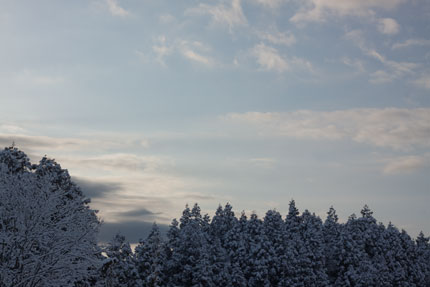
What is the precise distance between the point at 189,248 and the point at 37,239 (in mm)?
34897

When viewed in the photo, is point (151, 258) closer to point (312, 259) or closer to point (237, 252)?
point (237, 252)

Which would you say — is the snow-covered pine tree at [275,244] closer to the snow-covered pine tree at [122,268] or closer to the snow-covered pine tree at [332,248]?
the snow-covered pine tree at [332,248]

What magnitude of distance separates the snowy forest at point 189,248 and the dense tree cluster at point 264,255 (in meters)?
0.15

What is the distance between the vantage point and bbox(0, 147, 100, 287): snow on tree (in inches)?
1342

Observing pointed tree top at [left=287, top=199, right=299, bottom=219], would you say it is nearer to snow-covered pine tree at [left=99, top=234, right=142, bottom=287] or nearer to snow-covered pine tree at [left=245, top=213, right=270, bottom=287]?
snow-covered pine tree at [left=245, top=213, right=270, bottom=287]

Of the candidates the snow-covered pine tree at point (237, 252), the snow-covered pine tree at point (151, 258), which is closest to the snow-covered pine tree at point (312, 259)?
the snow-covered pine tree at point (237, 252)

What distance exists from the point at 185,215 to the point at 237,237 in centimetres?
1062

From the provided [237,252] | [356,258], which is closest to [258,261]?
[237,252]

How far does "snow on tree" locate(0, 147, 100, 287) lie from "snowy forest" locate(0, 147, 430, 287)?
7 cm

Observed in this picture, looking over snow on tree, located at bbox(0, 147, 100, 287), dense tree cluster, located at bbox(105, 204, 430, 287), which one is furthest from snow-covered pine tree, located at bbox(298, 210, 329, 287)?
snow on tree, located at bbox(0, 147, 100, 287)

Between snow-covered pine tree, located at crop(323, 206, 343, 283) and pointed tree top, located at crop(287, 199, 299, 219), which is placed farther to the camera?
pointed tree top, located at crop(287, 199, 299, 219)

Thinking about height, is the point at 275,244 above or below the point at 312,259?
above

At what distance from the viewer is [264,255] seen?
68875mm

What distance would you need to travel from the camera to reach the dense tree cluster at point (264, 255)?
213 feet
